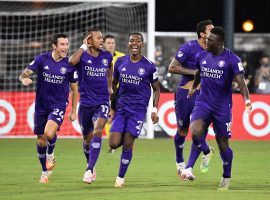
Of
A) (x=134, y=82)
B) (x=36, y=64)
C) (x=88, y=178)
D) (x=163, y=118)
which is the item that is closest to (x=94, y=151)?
(x=88, y=178)

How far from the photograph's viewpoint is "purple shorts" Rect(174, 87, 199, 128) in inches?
599

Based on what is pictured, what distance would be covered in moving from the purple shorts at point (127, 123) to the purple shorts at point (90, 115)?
0.65 m

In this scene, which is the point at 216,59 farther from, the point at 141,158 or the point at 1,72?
the point at 1,72

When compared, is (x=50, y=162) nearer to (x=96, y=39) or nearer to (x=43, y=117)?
(x=43, y=117)

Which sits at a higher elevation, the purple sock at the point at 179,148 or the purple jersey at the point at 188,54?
the purple jersey at the point at 188,54

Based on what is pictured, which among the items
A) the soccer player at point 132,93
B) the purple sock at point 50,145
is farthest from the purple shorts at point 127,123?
the purple sock at point 50,145

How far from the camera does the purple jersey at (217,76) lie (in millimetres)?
13055

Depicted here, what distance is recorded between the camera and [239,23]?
32.1 m

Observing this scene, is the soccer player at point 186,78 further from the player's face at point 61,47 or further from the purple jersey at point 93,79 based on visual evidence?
the player's face at point 61,47

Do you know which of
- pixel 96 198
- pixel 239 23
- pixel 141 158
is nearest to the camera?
pixel 96 198

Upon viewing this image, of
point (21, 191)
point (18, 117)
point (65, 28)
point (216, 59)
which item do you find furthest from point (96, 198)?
point (65, 28)

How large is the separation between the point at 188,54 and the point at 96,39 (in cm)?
148

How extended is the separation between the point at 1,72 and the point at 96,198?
14262 millimetres

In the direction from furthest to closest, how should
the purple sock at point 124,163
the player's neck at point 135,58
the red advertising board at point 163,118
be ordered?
1. the red advertising board at point 163,118
2. the player's neck at point 135,58
3. the purple sock at point 124,163
